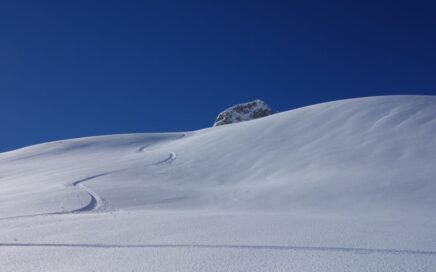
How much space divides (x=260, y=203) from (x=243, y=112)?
56177 millimetres

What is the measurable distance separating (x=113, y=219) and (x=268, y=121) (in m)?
16.1

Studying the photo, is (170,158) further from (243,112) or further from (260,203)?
(243,112)

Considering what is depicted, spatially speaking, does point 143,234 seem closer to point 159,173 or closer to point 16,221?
point 16,221

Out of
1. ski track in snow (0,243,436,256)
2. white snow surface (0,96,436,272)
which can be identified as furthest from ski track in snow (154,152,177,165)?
ski track in snow (0,243,436,256)

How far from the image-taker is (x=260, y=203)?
9.48 meters

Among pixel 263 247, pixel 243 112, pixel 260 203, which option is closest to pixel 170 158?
pixel 260 203

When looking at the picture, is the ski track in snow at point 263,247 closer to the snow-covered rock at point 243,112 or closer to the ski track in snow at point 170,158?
the ski track in snow at point 170,158

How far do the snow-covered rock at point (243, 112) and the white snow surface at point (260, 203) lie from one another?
139 feet

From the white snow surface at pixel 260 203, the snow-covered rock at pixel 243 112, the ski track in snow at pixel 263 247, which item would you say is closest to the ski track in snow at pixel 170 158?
the white snow surface at pixel 260 203

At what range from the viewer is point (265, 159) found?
14969mm

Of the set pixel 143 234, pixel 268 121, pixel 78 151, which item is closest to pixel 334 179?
pixel 143 234

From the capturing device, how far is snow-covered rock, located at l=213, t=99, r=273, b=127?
211 feet

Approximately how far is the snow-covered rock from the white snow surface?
42.4 metres

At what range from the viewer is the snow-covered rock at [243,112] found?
6425cm
